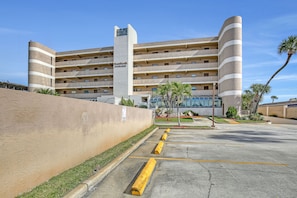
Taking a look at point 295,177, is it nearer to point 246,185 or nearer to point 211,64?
point 246,185

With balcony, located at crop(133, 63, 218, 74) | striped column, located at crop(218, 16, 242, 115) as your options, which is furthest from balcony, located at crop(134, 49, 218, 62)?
striped column, located at crop(218, 16, 242, 115)

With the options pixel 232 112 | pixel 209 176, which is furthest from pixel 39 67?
pixel 209 176

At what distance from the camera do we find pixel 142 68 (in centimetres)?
4203

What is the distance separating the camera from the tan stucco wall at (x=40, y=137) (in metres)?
3.07

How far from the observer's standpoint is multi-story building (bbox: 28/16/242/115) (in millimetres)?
35609

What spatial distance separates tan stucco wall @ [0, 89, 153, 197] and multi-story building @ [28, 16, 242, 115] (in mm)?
32265

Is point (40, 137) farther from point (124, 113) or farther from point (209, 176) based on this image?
point (124, 113)

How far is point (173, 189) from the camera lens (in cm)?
395

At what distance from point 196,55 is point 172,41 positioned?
677cm

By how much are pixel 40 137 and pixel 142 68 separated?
39.2m

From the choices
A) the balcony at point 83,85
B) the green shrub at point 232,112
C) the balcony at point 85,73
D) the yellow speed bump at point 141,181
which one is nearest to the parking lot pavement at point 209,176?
the yellow speed bump at point 141,181

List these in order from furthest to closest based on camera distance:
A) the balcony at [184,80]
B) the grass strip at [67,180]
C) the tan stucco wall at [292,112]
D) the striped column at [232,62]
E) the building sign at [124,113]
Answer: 1. the balcony at [184,80]
2. the striped column at [232,62]
3. the tan stucco wall at [292,112]
4. the building sign at [124,113]
5. the grass strip at [67,180]

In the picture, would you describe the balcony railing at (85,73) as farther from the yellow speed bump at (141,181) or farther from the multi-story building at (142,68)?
the yellow speed bump at (141,181)

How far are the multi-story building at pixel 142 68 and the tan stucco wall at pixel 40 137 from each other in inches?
1270
